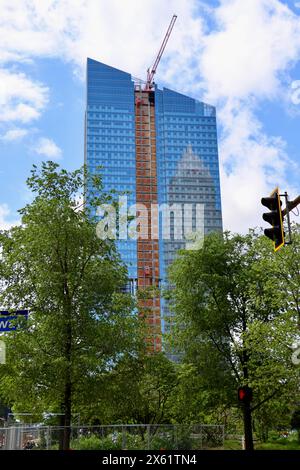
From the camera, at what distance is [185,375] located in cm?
3047

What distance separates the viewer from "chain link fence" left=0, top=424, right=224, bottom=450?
68.6 feet

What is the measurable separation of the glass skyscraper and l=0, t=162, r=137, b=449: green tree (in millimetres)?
130645

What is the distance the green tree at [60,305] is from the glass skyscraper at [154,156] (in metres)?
131

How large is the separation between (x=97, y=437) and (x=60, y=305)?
545cm

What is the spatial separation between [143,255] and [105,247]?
13900 cm

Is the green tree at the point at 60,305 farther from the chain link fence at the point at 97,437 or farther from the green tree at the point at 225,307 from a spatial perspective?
the green tree at the point at 225,307

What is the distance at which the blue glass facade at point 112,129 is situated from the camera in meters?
164

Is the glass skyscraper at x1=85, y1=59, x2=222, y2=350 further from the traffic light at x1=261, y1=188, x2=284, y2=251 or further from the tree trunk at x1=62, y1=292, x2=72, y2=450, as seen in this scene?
the traffic light at x1=261, y1=188, x2=284, y2=251

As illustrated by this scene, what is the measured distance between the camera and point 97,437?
865 inches

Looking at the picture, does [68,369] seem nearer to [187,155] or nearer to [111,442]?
[111,442]

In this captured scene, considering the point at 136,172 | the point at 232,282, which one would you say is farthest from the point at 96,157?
the point at 232,282

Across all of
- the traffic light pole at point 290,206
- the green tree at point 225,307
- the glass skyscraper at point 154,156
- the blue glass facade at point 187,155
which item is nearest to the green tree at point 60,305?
the green tree at point 225,307
